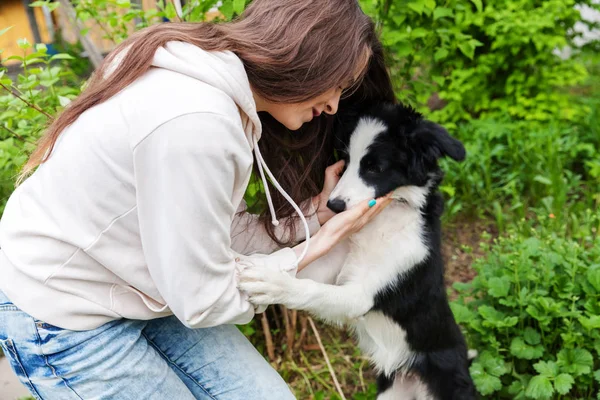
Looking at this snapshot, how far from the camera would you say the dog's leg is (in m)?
1.96

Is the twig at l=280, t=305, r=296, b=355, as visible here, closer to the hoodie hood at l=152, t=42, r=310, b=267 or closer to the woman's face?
the woman's face

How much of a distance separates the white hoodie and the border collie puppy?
0.76 m

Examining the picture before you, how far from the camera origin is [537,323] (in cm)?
282

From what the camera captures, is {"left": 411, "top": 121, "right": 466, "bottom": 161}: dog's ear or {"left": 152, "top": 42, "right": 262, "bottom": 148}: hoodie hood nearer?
{"left": 152, "top": 42, "right": 262, "bottom": 148}: hoodie hood

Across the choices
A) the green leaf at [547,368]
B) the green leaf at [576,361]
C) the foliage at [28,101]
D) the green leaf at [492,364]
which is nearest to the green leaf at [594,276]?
the green leaf at [576,361]

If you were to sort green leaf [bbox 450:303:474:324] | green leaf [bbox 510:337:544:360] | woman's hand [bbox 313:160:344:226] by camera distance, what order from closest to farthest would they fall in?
woman's hand [bbox 313:160:344:226], green leaf [bbox 510:337:544:360], green leaf [bbox 450:303:474:324]

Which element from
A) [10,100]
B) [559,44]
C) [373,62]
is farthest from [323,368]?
[559,44]

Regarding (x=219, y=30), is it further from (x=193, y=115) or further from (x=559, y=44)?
(x=559, y=44)

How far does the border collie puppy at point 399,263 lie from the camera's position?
2371 mm

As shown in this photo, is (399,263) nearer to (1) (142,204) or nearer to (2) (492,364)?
(2) (492,364)

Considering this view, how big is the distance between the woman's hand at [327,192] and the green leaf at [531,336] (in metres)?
1.12

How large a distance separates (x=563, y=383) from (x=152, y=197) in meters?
1.97

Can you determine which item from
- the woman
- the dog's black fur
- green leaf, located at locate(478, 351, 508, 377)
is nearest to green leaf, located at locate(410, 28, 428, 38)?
the dog's black fur

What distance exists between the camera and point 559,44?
4.74 meters
